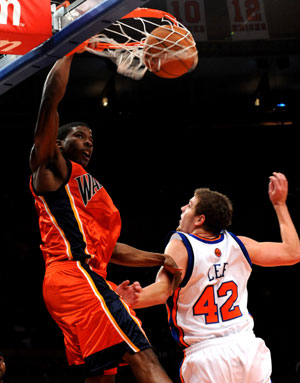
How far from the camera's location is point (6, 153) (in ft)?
35.6

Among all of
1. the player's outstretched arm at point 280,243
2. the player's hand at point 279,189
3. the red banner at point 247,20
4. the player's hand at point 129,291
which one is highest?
the red banner at point 247,20

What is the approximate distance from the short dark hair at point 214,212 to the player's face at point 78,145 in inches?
33.8

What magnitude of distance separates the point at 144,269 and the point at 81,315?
8.07 metres

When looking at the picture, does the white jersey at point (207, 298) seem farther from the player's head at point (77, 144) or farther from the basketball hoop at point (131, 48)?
the basketball hoop at point (131, 48)

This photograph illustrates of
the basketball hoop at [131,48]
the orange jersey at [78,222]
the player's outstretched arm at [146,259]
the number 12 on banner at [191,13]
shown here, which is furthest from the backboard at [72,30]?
the number 12 on banner at [191,13]

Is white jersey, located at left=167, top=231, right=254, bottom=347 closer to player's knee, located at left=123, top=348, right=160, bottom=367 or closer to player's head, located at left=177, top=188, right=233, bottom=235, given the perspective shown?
player's head, located at left=177, top=188, right=233, bottom=235

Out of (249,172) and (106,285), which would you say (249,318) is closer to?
(106,285)

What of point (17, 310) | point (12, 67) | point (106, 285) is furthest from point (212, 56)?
point (106, 285)

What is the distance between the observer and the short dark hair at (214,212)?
11.8 ft

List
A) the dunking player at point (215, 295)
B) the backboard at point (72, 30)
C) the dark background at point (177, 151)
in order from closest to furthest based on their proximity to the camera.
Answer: the backboard at point (72, 30), the dunking player at point (215, 295), the dark background at point (177, 151)

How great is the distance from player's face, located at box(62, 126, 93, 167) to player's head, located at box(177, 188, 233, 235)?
33.3 inches

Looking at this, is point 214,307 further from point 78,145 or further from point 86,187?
point 78,145

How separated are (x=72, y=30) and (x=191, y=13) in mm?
7093

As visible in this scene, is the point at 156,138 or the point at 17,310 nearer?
the point at 17,310
